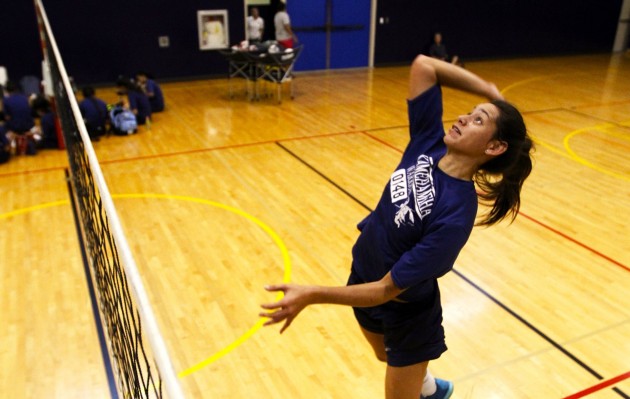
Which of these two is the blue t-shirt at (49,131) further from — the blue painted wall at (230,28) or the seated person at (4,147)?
the blue painted wall at (230,28)

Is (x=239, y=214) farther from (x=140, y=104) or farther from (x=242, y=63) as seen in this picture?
(x=242, y=63)

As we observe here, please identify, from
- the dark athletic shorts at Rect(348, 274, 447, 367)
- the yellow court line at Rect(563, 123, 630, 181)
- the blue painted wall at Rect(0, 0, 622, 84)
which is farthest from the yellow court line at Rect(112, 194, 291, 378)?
the blue painted wall at Rect(0, 0, 622, 84)

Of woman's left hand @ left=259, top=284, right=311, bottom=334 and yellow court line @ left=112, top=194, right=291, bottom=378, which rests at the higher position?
woman's left hand @ left=259, top=284, right=311, bottom=334

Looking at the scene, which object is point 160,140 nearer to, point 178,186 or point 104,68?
point 178,186

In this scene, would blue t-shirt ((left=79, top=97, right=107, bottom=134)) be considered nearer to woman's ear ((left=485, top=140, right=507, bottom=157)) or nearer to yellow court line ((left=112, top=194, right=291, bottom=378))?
yellow court line ((left=112, top=194, right=291, bottom=378))

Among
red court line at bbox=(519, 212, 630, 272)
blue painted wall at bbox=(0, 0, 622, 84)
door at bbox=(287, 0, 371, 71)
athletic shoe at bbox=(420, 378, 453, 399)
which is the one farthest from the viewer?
door at bbox=(287, 0, 371, 71)

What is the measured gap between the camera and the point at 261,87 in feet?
44.0

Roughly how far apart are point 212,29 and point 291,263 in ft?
31.7

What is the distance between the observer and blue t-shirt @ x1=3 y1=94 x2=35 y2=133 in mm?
8758

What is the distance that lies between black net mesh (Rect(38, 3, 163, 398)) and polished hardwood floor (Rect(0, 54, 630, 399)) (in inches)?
7.6

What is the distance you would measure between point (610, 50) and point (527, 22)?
3.96 meters

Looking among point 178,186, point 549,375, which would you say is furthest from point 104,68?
point 549,375

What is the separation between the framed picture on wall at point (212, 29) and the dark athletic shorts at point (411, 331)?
12133 mm

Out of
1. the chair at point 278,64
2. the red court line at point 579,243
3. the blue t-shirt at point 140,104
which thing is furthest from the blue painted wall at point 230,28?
the red court line at point 579,243
